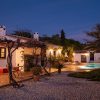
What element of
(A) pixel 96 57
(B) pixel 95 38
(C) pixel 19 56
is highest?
(B) pixel 95 38

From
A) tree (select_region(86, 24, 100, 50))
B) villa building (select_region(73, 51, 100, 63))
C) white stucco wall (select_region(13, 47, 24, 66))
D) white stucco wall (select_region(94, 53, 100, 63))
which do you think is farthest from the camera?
villa building (select_region(73, 51, 100, 63))

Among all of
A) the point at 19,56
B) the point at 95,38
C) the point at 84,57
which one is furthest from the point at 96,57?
the point at 19,56

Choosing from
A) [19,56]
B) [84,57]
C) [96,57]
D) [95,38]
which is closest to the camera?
[19,56]

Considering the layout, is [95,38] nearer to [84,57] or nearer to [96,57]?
[96,57]

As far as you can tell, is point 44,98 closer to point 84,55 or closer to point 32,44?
point 32,44

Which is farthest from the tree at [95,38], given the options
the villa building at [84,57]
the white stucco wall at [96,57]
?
the villa building at [84,57]

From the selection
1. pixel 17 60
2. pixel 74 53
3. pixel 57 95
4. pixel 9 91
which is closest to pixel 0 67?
pixel 17 60

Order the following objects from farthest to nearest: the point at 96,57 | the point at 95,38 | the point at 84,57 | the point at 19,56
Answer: the point at 84,57 < the point at 96,57 < the point at 95,38 < the point at 19,56

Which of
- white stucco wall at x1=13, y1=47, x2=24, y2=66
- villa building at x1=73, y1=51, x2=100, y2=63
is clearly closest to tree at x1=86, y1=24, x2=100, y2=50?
white stucco wall at x1=13, y1=47, x2=24, y2=66

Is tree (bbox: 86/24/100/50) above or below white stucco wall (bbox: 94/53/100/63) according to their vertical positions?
above

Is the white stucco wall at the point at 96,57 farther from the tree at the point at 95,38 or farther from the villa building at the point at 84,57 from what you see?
the tree at the point at 95,38

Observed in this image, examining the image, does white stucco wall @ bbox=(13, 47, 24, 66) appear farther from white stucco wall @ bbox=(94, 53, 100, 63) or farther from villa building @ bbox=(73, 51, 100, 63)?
white stucco wall @ bbox=(94, 53, 100, 63)

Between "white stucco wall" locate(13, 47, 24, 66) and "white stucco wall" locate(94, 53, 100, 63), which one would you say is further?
"white stucco wall" locate(94, 53, 100, 63)

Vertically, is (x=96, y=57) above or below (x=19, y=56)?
above
